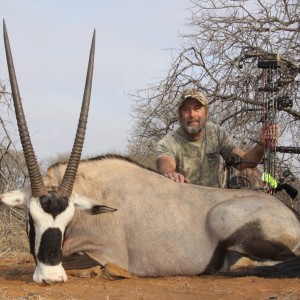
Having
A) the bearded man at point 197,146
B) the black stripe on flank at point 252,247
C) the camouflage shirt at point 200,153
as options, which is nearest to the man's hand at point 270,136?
→ the bearded man at point 197,146

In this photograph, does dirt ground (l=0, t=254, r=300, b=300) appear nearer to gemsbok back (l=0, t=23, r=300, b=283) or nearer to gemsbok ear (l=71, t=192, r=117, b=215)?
gemsbok back (l=0, t=23, r=300, b=283)

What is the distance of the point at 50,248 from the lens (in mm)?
4062

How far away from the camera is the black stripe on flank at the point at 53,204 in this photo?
4180mm

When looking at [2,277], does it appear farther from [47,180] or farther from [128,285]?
[128,285]

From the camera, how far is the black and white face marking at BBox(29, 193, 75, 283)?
13.3 feet

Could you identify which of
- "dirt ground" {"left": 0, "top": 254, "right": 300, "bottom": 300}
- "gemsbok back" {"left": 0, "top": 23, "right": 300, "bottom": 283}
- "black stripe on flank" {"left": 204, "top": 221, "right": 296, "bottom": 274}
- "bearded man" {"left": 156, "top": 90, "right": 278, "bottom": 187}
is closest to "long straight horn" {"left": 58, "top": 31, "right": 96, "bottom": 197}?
"gemsbok back" {"left": 0, "top": 23, "right": 300, "bottom": 283}

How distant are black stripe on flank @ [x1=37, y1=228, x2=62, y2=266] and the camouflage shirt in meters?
2.37

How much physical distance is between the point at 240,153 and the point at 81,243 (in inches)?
91.9

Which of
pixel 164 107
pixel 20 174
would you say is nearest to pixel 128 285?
pixel 20 174

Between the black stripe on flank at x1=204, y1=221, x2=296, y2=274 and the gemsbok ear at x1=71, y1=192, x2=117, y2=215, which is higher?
the gemsbok ear at x1=71, y1=192, x2=117, y2=215

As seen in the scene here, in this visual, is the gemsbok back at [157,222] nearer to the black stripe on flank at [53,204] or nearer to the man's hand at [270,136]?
the black stripe on flank at [53,204]

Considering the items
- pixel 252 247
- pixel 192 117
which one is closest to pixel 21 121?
pixel 252 247

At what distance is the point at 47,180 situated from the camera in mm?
4809

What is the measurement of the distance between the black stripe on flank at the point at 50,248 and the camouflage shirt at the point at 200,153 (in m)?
2.37
